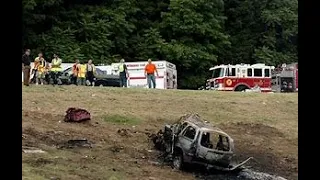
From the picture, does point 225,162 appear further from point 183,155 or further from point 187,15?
point 187,15

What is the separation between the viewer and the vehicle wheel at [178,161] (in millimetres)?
16141

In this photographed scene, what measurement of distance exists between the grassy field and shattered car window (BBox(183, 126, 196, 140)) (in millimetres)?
1017

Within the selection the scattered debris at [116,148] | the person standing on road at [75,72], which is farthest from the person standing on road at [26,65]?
the scattered debris at [116,148]

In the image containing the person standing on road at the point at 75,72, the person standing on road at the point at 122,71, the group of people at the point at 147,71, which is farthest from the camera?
the person standing on road at the point at 75,72

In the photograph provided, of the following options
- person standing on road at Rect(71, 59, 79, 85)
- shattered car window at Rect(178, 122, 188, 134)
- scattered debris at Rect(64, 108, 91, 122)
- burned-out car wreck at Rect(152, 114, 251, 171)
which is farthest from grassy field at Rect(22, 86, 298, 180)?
person standing on road at Rect(71, 59, 79, 85)

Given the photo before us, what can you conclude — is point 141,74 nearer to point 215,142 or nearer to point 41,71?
point 41,71

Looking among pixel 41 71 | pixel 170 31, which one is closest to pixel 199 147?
pixel 41 71

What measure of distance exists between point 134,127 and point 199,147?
4663mm

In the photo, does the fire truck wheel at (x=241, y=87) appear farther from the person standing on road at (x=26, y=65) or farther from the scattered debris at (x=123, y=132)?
the scattered debris at (x=123, y=132)

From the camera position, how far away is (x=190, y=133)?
16.3m

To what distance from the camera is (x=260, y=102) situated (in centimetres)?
2556

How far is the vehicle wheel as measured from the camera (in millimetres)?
16141

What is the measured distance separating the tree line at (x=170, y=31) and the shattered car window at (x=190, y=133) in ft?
95.3

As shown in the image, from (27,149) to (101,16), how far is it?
33.7 m
